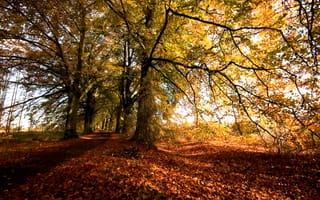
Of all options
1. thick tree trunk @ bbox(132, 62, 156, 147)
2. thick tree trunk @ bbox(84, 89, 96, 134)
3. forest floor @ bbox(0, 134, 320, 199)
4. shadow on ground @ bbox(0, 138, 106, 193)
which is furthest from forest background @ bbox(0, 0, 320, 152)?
shadow on ground @ bbox(0, 138, 106, 193)

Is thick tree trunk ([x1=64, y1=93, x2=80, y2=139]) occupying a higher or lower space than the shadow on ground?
higher

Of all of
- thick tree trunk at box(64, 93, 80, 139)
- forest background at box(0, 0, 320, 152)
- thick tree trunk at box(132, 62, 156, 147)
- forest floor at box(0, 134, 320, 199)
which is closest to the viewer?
forest floor at box(0, 134, 320, 199)

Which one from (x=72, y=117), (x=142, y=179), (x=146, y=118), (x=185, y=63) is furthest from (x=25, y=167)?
(x=72, y=117)

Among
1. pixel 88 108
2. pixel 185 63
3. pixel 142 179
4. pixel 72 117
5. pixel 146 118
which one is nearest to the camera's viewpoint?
pixel 142 179

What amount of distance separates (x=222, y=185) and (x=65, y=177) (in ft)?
15.5

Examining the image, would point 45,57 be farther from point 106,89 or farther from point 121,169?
point 121,169

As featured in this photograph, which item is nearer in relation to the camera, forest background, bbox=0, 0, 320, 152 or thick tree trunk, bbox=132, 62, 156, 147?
forest background, bbox=0, 0, 320, 152

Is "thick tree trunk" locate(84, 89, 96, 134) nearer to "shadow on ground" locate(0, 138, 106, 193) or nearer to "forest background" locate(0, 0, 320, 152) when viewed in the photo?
"forest background" locate(0, 0, 320, 152)

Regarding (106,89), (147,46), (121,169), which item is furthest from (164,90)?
(106,89)

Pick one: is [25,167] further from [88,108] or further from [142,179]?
[88,108]

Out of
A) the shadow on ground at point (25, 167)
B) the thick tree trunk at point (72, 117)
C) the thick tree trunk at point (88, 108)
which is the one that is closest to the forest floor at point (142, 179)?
the shadow on ground at point (25, 167)

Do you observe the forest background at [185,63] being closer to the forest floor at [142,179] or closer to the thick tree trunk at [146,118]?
the thick tree trunk at [146,118]

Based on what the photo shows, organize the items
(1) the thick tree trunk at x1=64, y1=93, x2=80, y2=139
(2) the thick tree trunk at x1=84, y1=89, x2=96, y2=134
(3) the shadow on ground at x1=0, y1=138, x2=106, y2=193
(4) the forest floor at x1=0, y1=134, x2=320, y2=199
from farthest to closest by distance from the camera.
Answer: (2) the thick tree trunk at x1=84, y1=89, x2=96, y2=134 < (1) the thick tree trunk at x1=64, y1=93, x2=80, y2=139 < (3) the shadow on ground at x1=0, y1=138, x2=106, y2=193 < (4) the forest floor at x1=0, y1=134, x2=320, y2=199

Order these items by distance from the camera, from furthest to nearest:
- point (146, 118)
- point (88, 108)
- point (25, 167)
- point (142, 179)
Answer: point (88, 108) → point (146, 118) → point (25, 167) → point (142, 179)
